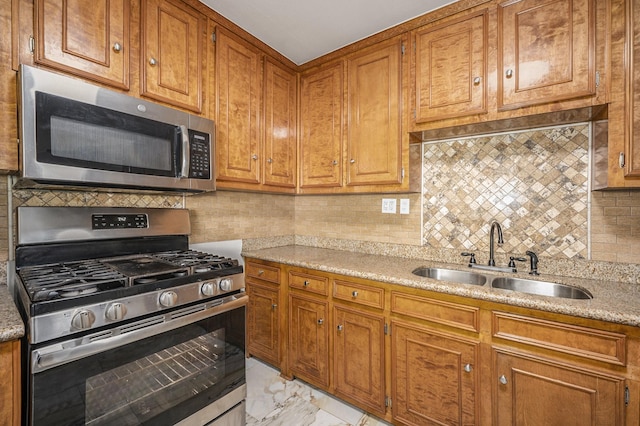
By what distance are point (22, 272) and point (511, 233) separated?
259 centimetres

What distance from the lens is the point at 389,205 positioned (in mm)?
2361

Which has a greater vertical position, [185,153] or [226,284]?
[185,153]

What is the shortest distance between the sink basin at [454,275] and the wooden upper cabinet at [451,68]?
96 cm

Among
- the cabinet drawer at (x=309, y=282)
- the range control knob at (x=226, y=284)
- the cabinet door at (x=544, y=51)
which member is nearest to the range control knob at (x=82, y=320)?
the range control knob at (x=226, y=284)

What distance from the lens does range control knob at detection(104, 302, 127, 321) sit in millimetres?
1120

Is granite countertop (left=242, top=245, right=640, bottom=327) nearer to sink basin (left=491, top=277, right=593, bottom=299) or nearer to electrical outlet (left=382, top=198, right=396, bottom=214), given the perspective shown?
sink basin (left=491, top=277, right=593, bottom=299)

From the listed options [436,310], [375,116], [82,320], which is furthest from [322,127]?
[82,320]

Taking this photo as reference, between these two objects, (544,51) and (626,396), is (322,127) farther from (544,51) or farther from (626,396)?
(626,396)

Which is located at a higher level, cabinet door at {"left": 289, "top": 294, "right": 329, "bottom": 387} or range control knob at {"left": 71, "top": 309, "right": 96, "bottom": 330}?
range control knob at {"left": 71, "top": 309, "right": 96, "bottom": 330}

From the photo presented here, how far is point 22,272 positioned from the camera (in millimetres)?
1348

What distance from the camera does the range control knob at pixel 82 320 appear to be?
1045 millimetres

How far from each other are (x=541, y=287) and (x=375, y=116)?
4.76 ft

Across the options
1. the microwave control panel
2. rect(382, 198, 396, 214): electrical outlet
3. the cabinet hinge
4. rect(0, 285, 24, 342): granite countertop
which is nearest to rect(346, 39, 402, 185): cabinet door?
rect(382, 198, 396, 214): electrical outlet

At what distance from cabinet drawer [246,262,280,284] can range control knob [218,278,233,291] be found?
A: 65 centimetres
